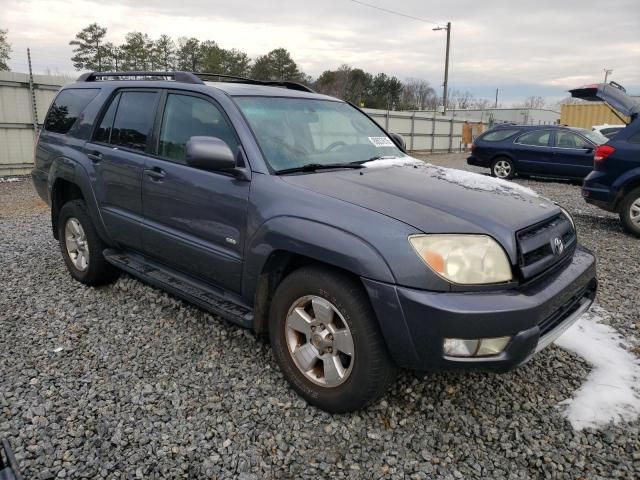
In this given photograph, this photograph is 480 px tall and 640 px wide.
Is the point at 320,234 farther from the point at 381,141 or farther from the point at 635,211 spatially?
the point at 635,211

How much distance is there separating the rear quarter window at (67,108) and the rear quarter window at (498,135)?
11.2 meters

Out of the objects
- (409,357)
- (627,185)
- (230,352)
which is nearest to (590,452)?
(409,357)

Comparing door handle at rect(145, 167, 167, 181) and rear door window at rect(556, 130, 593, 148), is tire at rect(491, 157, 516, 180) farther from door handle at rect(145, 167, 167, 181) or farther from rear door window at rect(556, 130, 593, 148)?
door handle at rect(145, 167, 167, 181)

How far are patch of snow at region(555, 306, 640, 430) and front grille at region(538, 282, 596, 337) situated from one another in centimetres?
52

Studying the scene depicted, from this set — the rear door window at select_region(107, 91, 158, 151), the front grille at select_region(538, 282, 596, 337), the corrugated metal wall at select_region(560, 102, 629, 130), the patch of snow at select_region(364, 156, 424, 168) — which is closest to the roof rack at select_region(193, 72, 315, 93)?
the rear door window at select_region(107, 91, 158, 151)

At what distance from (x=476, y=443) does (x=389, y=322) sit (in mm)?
799

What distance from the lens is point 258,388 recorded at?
289 cm

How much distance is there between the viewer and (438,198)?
2.64 metres

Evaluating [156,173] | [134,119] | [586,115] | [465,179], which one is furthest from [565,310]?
[586,115]

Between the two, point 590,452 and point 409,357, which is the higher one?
point 409,357

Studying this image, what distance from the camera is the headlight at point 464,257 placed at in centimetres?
226

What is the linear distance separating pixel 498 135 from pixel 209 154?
1207cm

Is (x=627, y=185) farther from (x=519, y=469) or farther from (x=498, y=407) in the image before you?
(x=519, y=469)

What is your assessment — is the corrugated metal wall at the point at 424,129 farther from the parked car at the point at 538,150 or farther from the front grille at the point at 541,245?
the front grille at the point at 541,245
